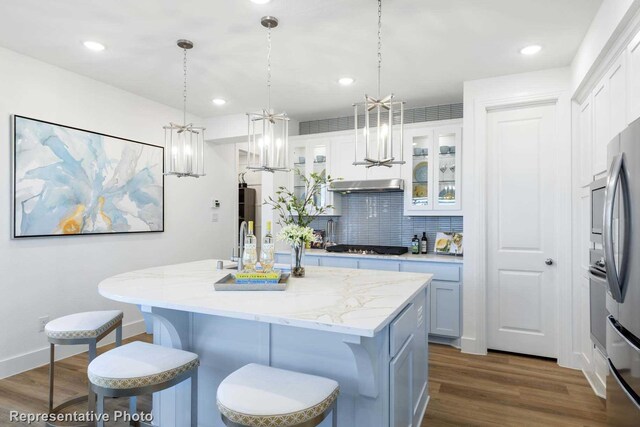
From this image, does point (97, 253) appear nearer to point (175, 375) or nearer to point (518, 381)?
point (175, 375)

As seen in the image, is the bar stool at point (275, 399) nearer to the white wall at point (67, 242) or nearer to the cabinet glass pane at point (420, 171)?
the white wall at point (67, 242)

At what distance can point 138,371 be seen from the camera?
1561mm

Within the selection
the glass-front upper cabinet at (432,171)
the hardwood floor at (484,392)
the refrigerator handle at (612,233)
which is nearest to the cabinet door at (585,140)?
the glass-front upper cabinet at (432,171)

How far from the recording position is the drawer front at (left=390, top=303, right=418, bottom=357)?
1663mm

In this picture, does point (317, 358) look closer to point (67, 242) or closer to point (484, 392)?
point (484, 392)

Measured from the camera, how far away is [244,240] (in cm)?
239

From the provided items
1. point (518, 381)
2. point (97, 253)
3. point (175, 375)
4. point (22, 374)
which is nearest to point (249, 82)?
point (97, 253)

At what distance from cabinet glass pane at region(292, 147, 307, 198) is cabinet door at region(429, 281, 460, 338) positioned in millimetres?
2067

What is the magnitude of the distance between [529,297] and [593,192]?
1.48m

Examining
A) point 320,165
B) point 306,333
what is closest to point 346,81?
point 320,165

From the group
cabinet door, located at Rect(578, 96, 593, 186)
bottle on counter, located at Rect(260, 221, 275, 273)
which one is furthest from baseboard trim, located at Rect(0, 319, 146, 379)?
cabinet door, located at Rect(578, 96, 593, 186)

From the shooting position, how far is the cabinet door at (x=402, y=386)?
5.64 feet

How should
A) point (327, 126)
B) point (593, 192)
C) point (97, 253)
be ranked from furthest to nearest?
point (327, 126), point (97, 253), point (593, 192)

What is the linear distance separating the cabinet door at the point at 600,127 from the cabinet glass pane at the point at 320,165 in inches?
107
